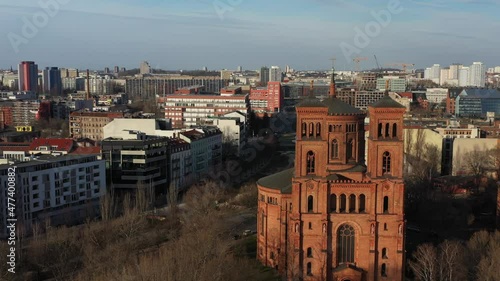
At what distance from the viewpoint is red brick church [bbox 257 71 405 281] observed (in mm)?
25719

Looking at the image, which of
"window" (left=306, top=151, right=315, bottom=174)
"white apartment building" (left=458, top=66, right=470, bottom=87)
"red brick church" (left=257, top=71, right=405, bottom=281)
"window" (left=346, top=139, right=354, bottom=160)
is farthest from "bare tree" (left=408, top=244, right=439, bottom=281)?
"white apartment building" (left=458, top=66, right=470, bottom=87)

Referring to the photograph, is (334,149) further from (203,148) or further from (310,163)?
(203,148)

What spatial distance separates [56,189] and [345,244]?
19999 millimetres

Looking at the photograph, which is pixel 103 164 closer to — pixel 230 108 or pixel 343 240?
pixel 343 240

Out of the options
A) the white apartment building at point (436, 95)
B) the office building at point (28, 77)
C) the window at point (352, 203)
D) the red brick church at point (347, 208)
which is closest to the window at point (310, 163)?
the red brick church at point (347, 208)

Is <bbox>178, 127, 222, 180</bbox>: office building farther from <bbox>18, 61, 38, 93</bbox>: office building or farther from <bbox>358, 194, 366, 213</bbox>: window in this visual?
<bbox>18, 61, 38, 93</bbox>: office building

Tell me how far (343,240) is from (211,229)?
7.15 metres

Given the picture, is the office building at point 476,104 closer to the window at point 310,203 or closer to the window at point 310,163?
the window at point 310,163

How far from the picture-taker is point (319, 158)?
86.6 ft

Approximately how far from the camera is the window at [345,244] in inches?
1038

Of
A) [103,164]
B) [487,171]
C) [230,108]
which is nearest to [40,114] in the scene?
[230,108]

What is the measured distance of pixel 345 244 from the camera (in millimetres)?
26500


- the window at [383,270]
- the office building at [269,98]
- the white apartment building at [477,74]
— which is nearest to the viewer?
the window at [383,270]

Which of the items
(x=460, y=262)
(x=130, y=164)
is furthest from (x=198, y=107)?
(x=460, y=262)
